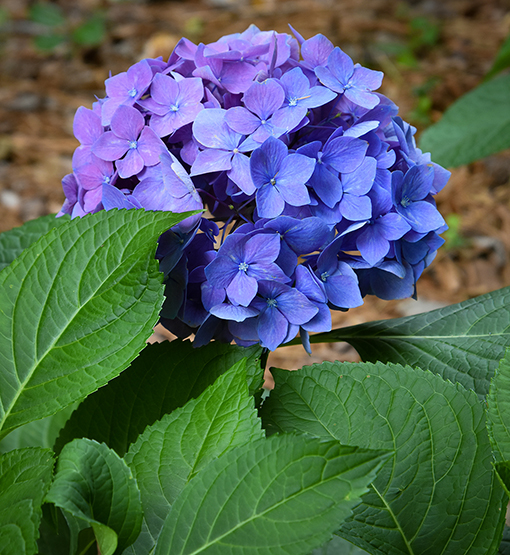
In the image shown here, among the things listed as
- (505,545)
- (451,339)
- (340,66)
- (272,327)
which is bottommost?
(505,545)

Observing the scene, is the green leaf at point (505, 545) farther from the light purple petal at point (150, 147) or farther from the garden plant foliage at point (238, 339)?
the light purple petal at point (150, 147)

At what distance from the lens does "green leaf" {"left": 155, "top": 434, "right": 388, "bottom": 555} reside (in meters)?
0.38

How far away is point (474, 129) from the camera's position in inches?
53.9

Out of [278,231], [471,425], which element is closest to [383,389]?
[471,425]

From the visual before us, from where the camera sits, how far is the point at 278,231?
1.83 feet

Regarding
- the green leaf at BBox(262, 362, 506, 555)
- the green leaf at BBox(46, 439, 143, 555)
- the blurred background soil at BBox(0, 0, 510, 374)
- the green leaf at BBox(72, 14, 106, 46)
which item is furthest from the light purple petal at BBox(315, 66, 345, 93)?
the green leaf at BBox(72, 14, 106, 46)

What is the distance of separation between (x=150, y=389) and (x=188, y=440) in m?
0.13

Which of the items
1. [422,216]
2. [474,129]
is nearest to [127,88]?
[422,216]

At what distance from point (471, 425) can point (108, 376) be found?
1.11 ft

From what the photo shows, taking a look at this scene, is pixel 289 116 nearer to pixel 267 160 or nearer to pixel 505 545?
pixel 267 160

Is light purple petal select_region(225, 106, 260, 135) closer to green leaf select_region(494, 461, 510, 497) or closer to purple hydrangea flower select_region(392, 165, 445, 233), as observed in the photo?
purple hydrangea flower select_region(392, 165, 445, 233)

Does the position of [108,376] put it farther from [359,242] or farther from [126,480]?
[359,242]

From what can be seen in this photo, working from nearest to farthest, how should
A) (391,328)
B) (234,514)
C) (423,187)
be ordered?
(234,514) → (423,187) → (391,328)

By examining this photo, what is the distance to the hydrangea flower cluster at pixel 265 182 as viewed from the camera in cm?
55
